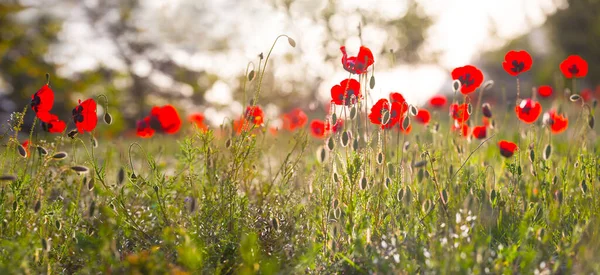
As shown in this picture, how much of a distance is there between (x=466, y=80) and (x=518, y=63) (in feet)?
1.39

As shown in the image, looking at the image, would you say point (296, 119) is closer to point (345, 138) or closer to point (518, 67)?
point (518, 67)

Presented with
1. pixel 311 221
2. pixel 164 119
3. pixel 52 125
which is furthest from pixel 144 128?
pixel 311 221

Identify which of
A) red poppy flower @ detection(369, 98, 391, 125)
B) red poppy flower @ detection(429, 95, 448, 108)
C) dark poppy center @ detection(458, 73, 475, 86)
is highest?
red poppy flower @ detection(429, 95, 448, 108)

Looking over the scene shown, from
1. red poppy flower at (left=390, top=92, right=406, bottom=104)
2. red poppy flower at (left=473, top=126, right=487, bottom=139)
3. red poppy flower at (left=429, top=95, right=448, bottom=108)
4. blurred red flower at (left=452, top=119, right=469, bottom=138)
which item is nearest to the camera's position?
red poppy flower at (left=390, top=92, right=406, bottom=104)

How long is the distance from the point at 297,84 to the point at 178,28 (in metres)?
3.97

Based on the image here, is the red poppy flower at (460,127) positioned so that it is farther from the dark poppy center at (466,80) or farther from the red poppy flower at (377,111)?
the red poppy flower at (377,111)

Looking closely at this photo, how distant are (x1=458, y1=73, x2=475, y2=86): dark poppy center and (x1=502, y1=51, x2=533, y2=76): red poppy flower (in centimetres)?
31

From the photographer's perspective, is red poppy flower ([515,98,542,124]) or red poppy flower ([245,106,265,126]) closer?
Answer: red poppy flower ([245,106,265,126])

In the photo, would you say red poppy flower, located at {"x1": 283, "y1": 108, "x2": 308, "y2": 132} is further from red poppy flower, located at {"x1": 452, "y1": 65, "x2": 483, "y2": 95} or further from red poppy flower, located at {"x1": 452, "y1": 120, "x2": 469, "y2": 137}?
red poppy flower, located at {"x1": 452, "y1": 65, "x2": 483, "y2": 95}

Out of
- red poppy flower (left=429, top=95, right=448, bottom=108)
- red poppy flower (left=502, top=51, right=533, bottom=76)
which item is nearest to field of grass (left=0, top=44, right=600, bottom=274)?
red poppy flower (left=502, top=51, right=533, bottom=76)

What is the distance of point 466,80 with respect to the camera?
9.53 ft

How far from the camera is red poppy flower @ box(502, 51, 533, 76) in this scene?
309 centimetres

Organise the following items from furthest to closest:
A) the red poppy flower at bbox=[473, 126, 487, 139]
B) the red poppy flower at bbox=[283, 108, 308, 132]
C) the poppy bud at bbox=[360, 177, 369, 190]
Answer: the red poppy flower at bbox=[283, 108, 308, 132]
the red poppy flower at bbox=[473, 126, 487, 139]
the poppy bud at bbox=[360, 177, 369, 190]

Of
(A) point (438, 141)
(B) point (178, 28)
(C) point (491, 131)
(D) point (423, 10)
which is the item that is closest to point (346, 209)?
(A) point (438, 141)
